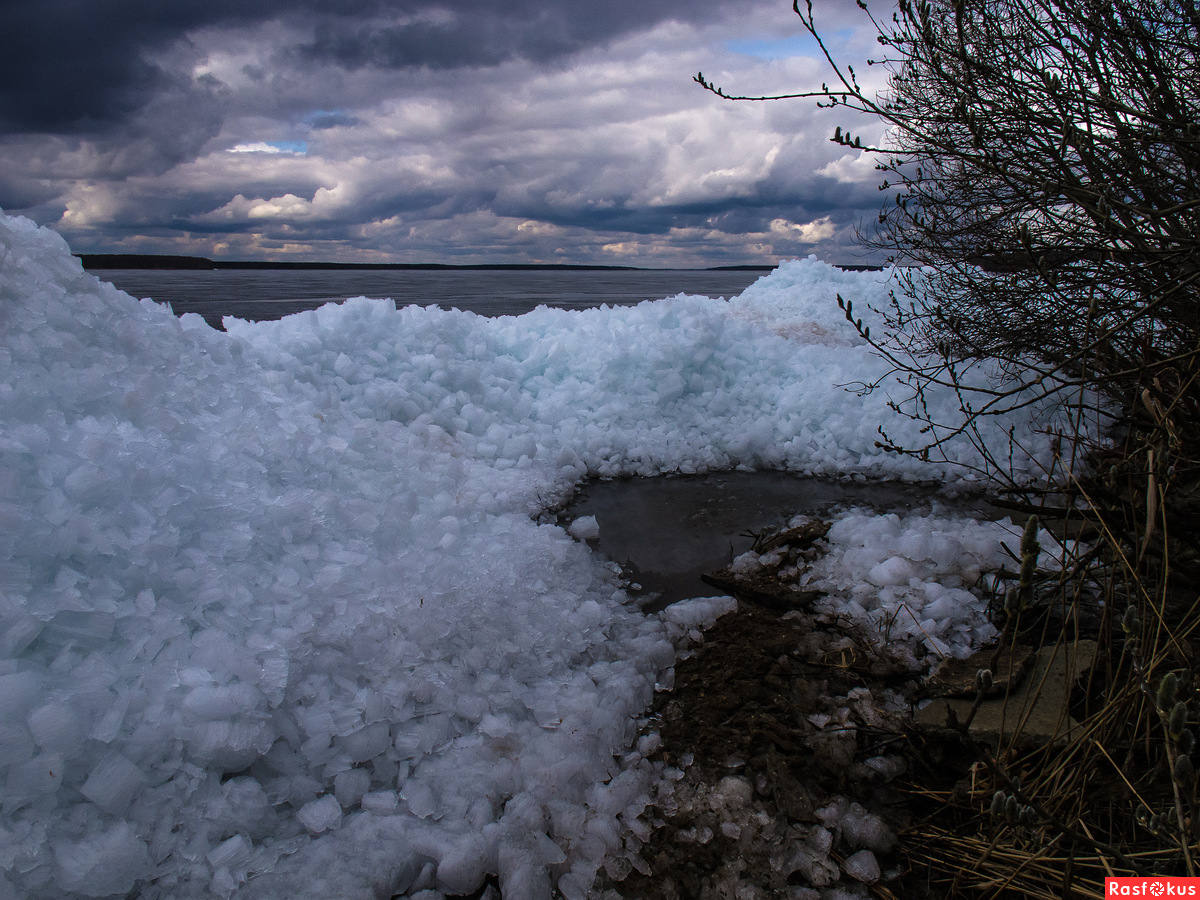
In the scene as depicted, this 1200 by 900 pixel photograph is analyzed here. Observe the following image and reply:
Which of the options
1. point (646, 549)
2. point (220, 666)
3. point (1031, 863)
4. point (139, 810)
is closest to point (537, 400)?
point (646, 549)

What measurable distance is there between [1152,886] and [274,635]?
3309mm

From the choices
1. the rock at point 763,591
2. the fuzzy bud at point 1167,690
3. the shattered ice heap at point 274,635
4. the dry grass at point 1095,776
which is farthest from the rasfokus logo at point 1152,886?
the rock at point 763,591

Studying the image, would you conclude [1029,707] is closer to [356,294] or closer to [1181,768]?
[1181,768]

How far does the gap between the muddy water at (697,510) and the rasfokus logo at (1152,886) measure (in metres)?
2.81

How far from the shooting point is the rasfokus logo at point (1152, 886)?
1.62m

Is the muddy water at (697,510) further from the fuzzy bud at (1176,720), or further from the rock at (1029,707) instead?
the fuzzy bud at (1176,720)

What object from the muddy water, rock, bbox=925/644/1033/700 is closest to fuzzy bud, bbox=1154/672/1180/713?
rock, bbox=925/644/1033/700

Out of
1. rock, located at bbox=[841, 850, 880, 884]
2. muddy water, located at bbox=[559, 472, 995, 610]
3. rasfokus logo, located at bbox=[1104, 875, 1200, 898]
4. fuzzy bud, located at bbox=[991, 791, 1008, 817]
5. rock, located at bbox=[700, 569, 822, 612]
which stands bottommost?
rock, located at bbox=[841, 850, 880, 884]

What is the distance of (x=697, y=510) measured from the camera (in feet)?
19.5

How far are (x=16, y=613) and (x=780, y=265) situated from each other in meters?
12.0

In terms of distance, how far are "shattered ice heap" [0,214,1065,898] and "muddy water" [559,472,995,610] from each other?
33 cm

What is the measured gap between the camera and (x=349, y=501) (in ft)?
14.8

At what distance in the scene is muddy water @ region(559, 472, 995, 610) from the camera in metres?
4.91

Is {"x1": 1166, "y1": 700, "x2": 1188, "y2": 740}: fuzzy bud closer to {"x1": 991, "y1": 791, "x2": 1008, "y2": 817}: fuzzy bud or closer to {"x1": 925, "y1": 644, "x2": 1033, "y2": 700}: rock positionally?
{"x1": 991, "y1": 791, "x2": 1008, "y2": 817}: fuzzy bud
